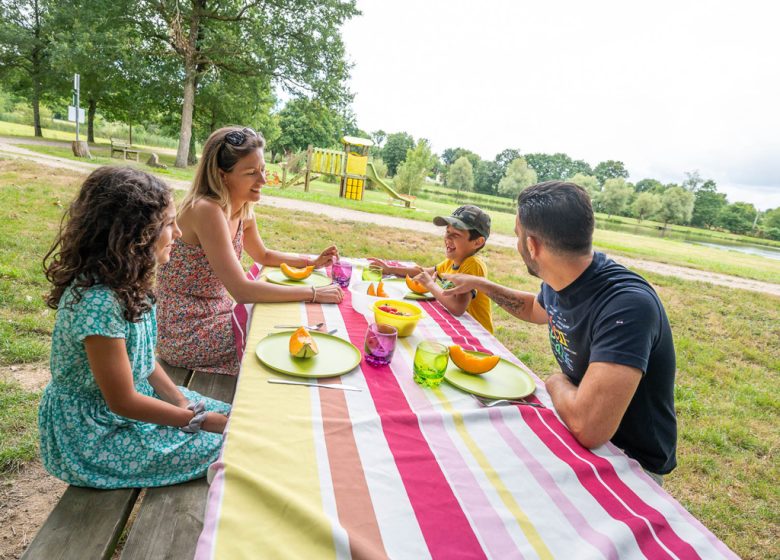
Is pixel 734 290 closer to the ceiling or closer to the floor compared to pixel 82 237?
closer to the floor

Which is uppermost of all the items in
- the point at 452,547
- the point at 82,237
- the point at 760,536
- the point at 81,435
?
the point at 82,237

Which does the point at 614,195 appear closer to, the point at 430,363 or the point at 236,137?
the point at 236,137

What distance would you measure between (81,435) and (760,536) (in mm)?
3701

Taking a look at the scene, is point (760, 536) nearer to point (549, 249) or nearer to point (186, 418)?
point (549, 249)

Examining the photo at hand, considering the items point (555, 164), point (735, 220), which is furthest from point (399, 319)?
point (735, 220)

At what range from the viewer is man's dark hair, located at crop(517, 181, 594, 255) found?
160 centimetres

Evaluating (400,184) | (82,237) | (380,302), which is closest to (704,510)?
(380,302)

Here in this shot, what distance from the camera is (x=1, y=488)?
7.00 ft

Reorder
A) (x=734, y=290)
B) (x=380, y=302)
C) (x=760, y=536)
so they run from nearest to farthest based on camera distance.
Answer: (x=380, y=302)
(x=760, y=536)
(x=734, y=290)

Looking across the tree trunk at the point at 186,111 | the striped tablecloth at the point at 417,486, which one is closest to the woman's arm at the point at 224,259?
the striped tablecloth at the point at 417,486

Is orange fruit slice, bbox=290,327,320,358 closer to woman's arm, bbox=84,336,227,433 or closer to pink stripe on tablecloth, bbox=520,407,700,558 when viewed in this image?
woman's arm, bbox=84,336,227,433

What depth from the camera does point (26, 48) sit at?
82.1 feet

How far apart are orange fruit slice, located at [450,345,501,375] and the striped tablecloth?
0.59ft

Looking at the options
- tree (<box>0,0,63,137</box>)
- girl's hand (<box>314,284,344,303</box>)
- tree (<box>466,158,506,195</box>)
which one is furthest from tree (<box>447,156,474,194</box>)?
girl's hand (<box>314,284,344,303</box>)
